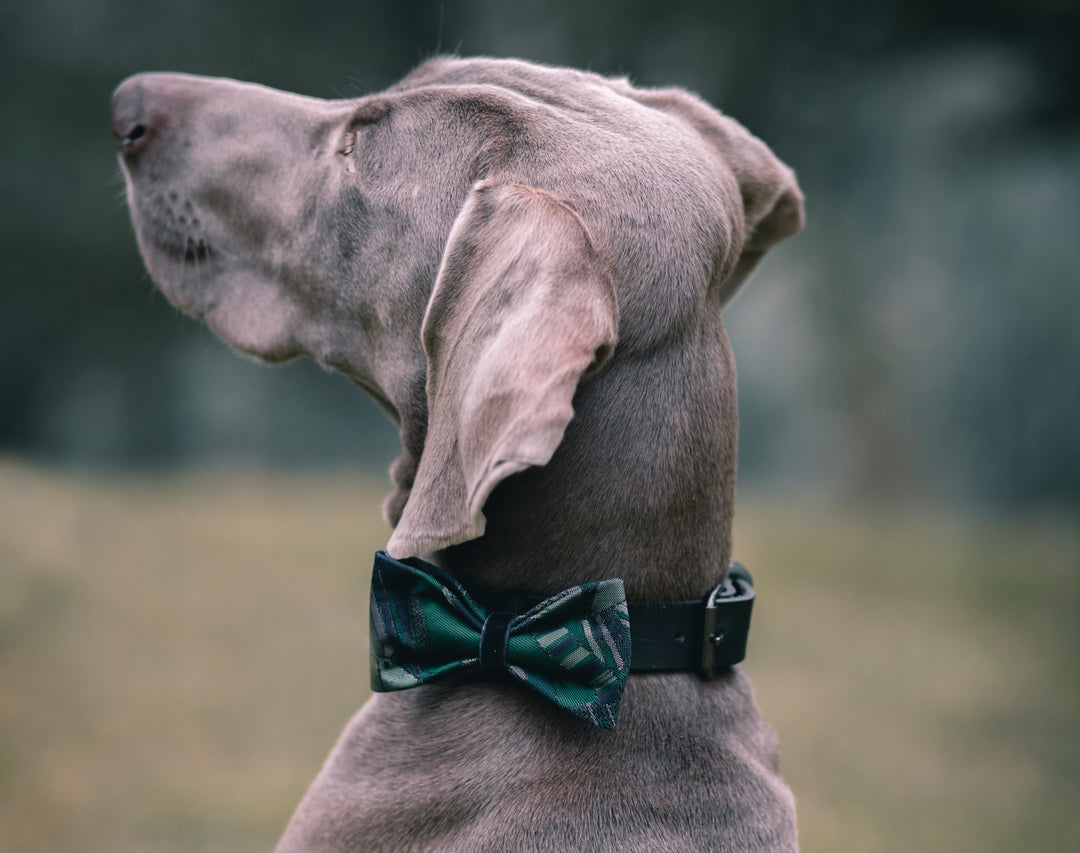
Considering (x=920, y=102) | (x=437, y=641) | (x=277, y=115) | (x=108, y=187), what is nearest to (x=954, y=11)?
(x=920, y=102)

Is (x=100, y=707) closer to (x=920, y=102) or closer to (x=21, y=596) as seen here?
(x=21, y=596)

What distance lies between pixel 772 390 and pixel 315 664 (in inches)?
151

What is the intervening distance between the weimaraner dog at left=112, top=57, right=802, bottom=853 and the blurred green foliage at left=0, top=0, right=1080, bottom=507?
15.9 feet

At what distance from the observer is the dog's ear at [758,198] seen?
178 centimetres

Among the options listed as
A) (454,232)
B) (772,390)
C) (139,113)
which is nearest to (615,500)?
(454,232)

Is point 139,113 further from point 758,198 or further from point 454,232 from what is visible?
point 758,198

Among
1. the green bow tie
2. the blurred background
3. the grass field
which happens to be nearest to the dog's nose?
the green bow tie

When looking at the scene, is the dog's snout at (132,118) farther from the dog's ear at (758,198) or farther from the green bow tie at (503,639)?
the dog's ear at (758,198)

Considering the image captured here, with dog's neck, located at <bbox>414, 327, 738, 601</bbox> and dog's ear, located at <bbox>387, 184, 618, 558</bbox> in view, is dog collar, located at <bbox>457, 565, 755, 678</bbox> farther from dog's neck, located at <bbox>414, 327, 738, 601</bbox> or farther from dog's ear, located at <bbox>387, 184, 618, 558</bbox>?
dog's ear, located at <bbox>387, 184, 618, 558</bbox>

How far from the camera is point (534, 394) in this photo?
1.15 m

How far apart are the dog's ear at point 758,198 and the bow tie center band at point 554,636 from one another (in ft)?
2.03

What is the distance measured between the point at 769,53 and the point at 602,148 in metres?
6.41

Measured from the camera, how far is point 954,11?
265 inches

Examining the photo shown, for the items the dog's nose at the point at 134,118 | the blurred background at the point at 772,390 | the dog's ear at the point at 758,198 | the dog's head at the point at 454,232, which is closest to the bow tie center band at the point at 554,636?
the dog's head at the point at 454,232
